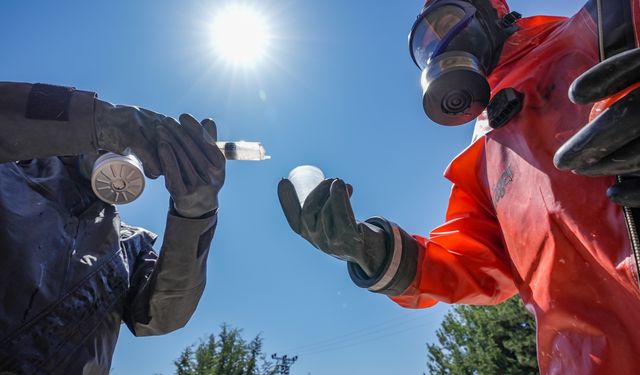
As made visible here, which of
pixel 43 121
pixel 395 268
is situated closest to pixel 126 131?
pixel 43 121

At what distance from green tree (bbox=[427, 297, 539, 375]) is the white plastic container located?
14183mm

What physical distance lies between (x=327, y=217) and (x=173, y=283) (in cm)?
94

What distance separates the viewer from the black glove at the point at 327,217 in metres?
1.77

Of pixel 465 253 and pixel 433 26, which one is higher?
pixel 433 26

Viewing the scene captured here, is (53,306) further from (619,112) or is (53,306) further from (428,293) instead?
(619,112)

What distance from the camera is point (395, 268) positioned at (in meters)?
2.01

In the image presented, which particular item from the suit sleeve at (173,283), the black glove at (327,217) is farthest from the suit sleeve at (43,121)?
the black glove at (327,217)

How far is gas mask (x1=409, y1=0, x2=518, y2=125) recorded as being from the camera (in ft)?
6.61

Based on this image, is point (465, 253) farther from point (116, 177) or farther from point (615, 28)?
point (116, 177)

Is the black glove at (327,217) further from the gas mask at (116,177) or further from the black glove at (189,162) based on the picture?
the gas mask at (116,177)

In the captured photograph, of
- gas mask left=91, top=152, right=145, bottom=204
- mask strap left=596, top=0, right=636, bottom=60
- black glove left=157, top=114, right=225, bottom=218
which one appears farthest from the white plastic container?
mask strap left=596, top=0, right=636, bottom=60

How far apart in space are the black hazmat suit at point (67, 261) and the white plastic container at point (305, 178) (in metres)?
0.47

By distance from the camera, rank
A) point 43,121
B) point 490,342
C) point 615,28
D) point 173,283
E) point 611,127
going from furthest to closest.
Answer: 1. point 490,342
2. point 173,283
3. point 43,121
4. point 615,28
5. point 611,127

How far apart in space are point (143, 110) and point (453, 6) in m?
1.86
